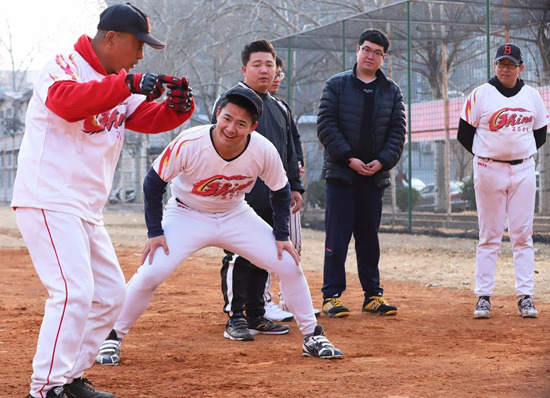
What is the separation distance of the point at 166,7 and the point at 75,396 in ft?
90.4

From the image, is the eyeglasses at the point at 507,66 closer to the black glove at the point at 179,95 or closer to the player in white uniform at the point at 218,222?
the player in white uniform at the point at 218,222

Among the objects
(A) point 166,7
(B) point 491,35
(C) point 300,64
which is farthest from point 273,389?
(A) point 166,7

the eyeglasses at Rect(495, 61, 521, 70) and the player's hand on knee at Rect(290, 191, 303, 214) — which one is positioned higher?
the eyeglasses at Rect(495, 61, 521, 70)

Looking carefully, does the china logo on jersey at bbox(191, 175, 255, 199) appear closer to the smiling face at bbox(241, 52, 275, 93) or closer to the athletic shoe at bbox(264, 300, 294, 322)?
the smiling face at bbox(241, 52, 275, 93)

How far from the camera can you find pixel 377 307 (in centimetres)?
735

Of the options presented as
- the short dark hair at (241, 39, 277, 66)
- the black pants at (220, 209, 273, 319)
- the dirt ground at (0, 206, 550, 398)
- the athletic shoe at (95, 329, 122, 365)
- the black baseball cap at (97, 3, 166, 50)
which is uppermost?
the short dark hair at (241, 39, 277, 66)

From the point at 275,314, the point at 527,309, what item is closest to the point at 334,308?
the point at 275,314

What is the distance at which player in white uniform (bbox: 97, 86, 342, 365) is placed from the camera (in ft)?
17.1

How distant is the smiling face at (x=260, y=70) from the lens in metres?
6.48

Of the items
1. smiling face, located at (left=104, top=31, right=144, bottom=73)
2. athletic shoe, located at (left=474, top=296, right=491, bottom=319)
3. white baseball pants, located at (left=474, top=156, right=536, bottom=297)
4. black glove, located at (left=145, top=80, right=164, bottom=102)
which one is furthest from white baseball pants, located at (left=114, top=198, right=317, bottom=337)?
white baseball pants, located at (left=474, top=156, right=536, bottom=297)

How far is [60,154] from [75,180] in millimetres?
147

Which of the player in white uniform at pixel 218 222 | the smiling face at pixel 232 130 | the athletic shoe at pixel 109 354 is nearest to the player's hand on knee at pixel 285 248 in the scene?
the player in white uniform at pixel 218 222

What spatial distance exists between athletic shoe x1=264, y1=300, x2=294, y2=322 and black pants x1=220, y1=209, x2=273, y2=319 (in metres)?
0.45

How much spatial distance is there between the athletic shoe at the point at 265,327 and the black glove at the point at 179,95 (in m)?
2.53
